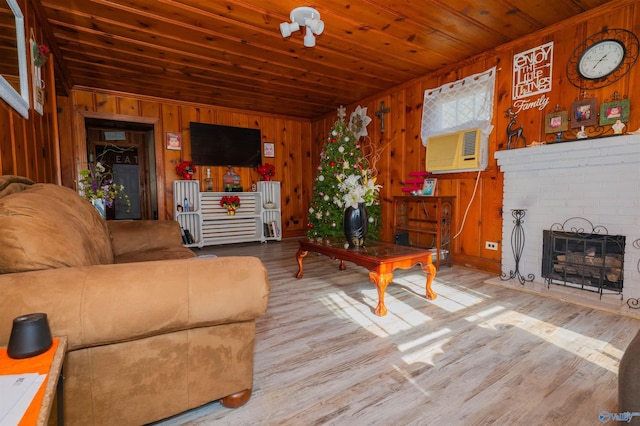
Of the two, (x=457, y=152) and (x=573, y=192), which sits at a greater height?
(x=457, y=152)

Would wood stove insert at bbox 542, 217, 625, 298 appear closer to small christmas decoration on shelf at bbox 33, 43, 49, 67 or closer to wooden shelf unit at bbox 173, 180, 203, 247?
small christmas decoration on shelf at bbox 33, 43, 49, 67

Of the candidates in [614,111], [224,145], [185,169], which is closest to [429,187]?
[614,111]

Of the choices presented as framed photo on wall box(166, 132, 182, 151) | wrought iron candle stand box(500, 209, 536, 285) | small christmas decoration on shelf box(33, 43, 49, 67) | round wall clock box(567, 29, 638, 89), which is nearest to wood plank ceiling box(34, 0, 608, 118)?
round wall clock box(567, 29, 638, 89)

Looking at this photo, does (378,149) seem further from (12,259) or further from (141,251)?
(12,259)

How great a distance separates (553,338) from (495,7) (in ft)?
8.61

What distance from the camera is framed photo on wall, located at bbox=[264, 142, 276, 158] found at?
19.9 feet

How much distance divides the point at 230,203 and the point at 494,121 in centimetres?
416

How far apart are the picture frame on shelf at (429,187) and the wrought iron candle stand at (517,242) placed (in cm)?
98

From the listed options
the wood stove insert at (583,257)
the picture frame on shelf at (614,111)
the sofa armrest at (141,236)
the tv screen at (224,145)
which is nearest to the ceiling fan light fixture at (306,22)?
the sofa armrest at (141,236)

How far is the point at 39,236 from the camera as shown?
39.7 inches

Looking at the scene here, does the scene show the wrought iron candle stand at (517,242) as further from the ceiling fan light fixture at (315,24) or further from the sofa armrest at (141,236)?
the sofa armrest at (141,236)

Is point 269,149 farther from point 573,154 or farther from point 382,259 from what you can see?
point 573,154

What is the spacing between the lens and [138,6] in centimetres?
260

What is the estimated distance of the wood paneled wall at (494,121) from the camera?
2.63 metres
